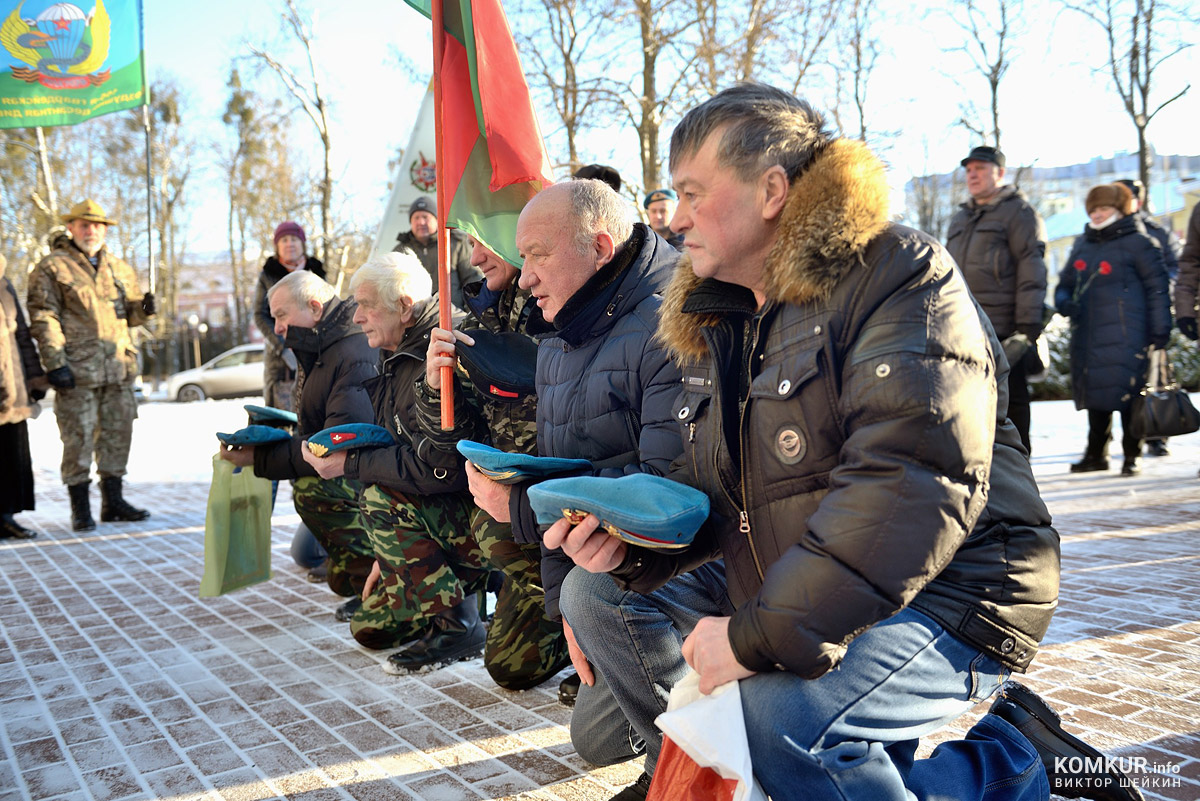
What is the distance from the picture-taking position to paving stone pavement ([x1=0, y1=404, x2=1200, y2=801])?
3002mm

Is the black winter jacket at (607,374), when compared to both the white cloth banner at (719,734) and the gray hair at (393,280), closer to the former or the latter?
the white cloth banner at (719,734)

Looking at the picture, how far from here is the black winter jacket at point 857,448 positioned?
68.0 inches

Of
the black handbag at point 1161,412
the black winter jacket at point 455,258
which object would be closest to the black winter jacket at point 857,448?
the black winter jacket at point 455,258

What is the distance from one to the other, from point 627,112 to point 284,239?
1133 centimetres

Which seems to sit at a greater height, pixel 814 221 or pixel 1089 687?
pixel 814 221

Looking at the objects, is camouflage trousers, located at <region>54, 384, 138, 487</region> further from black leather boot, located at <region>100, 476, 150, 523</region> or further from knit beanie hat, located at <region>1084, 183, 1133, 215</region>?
knit beanie hat, located at <region>1084, 183, 1133, 215</region>

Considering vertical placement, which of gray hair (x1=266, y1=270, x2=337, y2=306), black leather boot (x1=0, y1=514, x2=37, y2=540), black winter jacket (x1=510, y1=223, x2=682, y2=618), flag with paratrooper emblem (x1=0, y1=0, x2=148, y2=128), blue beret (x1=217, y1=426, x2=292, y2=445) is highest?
flag with paratrooper emblem (x1=0, y1=0, x2=148, y2=128)

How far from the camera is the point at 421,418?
13.1 ft

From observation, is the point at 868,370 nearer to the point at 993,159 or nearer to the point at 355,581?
the point at 355,581

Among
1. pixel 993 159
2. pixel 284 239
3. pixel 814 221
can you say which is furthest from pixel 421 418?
pixel 993 159

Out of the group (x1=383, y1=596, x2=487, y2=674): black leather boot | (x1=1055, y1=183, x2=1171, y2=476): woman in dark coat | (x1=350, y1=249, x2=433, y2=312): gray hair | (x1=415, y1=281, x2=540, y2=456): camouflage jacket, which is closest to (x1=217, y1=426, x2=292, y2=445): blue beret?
(x1=350, y1=249, x2=433, y2=312): gray hair

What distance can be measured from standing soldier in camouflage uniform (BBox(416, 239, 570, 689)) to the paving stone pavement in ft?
0.45

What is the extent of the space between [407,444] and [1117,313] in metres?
6.41

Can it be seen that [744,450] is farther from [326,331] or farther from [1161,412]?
[1161,412]
